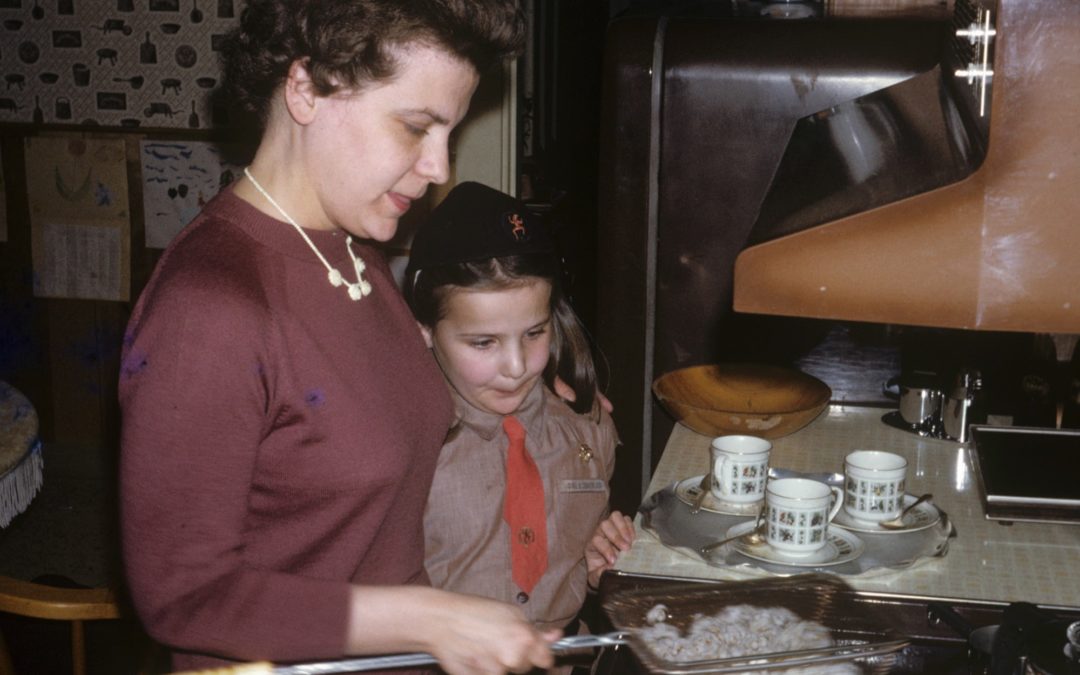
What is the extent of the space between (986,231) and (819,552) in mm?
755

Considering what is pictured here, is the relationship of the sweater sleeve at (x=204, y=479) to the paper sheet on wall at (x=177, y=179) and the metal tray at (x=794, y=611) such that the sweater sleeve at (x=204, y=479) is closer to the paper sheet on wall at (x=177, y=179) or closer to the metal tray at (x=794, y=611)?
the metal tray at (x=794, y=611)

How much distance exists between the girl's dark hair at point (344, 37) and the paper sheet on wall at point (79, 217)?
6.68ft

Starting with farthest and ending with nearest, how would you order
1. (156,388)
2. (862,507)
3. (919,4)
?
(919,4)
(862,507)
(156,388)

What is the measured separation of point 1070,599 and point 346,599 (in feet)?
2.99

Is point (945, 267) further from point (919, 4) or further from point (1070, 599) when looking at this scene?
point (919, 4)

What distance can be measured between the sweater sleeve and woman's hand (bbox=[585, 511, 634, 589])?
0.58 m

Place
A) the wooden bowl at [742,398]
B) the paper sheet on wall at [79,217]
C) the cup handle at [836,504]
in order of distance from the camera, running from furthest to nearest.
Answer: the paper sheet on wall at [79,217], the wooden bowl at [742,398], the cup handle at [836,504]

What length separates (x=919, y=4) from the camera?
2354mm

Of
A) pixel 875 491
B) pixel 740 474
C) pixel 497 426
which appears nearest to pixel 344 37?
pixel 497 426

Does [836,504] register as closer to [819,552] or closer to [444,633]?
[819,552]

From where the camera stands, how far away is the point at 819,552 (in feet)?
4.59

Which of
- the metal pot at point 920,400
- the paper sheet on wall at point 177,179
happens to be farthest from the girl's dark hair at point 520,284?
the paper sheet on wall at point 177,179

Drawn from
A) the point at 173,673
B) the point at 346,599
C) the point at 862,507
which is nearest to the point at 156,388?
the point at 346,599

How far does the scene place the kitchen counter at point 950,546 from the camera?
1317mm
